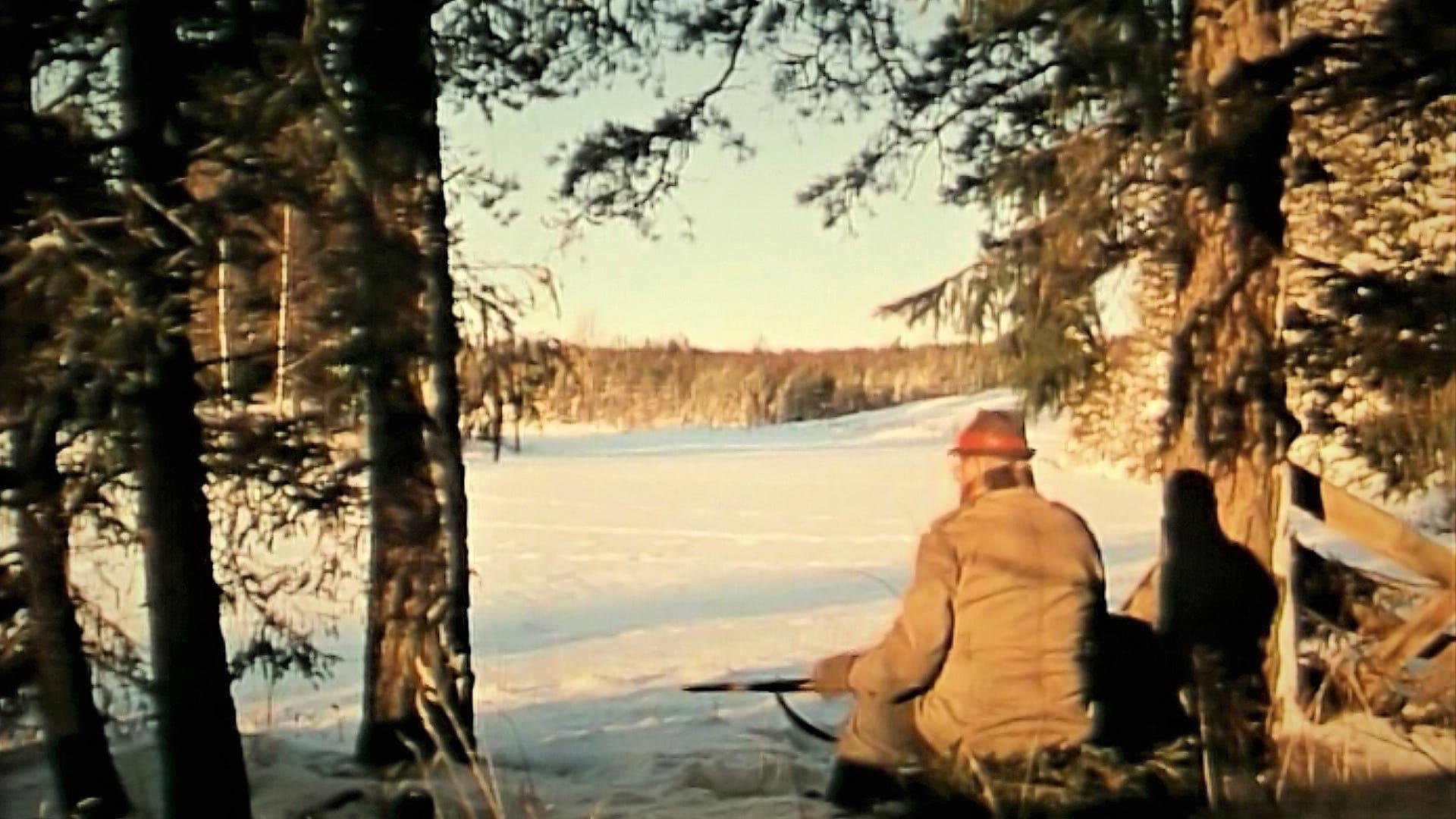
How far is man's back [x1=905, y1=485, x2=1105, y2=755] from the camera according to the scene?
9.39 feet

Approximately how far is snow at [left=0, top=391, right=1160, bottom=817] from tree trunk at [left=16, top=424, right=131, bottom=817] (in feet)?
0.83

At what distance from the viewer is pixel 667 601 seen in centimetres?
304

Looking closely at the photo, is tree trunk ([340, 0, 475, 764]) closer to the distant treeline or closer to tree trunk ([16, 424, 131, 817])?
the distant treeline

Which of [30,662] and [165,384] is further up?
[165,384]

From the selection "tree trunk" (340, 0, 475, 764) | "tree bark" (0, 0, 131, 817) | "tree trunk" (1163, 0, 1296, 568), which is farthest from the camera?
"tree trunk" (1163, 0, 1296, 568)

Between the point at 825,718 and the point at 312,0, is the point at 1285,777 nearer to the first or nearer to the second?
the point at 825,718

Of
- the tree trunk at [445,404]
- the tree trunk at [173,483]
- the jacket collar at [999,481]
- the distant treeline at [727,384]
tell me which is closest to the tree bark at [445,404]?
the tree trunk at [445,404]

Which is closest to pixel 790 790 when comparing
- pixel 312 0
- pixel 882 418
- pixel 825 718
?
pixel 825 718

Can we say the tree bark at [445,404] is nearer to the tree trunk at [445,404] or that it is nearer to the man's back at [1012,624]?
the tree trunk at [445,404]

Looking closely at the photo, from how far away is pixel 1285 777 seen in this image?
335 cm

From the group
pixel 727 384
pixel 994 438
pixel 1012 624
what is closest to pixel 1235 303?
pixel 994 438

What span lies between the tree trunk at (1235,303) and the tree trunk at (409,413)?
1.61 metres

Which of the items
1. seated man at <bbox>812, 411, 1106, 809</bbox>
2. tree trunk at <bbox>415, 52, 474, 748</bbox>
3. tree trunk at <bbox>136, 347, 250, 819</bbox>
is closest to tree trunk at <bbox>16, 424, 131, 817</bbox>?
tree trunk at <bbox>136, 347, 250, 819</bbox>

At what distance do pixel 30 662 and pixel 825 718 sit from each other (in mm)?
1490
